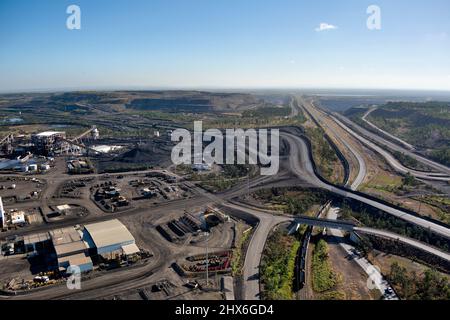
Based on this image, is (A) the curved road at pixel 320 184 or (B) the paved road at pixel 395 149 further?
(B) the paved road at pixel 395 149

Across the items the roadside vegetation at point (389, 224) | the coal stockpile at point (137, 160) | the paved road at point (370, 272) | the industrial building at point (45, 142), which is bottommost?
the paved road at point (370, 272)

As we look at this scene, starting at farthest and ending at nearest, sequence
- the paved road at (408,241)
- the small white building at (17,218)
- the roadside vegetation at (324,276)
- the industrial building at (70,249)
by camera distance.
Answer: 1. the small white building at (17,218)
2. the paved road at (408,241)
3. the industrial building at (70,249)
4. the roadside vegetation at (324,276)

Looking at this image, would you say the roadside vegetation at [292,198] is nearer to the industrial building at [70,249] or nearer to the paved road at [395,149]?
the industrial building at [70,249]

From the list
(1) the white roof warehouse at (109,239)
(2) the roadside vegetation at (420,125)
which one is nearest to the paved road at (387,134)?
(2) the roadside vegetation at (420,125)

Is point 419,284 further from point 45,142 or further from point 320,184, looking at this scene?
point 45,142

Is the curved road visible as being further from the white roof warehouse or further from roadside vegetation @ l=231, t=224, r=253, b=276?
the white roof warehouse
